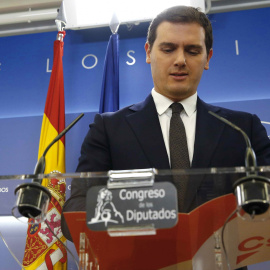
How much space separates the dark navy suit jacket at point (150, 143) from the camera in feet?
4.40

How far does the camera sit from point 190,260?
31.3 inches

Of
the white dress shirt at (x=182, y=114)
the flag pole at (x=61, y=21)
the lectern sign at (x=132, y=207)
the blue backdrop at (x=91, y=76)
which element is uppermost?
the flag pole at (x=61, y=21)

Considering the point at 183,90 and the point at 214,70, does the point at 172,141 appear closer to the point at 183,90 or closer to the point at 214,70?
the point at 183,90

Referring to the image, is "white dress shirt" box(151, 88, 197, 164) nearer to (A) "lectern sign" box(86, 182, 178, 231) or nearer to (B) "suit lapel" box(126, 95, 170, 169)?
(B) "suit lapel" box(126, 95, 170, 169)

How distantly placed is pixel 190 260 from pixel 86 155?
646mm

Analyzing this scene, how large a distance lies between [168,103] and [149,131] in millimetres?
205

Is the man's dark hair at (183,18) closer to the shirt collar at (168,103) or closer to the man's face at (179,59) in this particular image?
the man's face at (179,59)

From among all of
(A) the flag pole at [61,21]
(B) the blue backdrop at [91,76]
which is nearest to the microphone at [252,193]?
(B) the blue backdrop at [91,76]

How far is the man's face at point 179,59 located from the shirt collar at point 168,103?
2 centimetres

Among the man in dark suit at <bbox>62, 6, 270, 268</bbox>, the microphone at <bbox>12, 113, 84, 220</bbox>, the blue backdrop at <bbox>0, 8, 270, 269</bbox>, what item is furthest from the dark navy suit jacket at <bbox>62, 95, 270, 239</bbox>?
the blue backdrop at <bbox>0, 8, 270, 269</bbox>

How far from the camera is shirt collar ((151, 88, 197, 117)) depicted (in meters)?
1.60

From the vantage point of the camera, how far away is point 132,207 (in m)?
0.73

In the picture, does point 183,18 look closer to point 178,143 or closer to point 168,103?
point 168,103

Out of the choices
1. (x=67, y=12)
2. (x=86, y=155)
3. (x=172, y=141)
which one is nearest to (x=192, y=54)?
(x=172, y=141)
